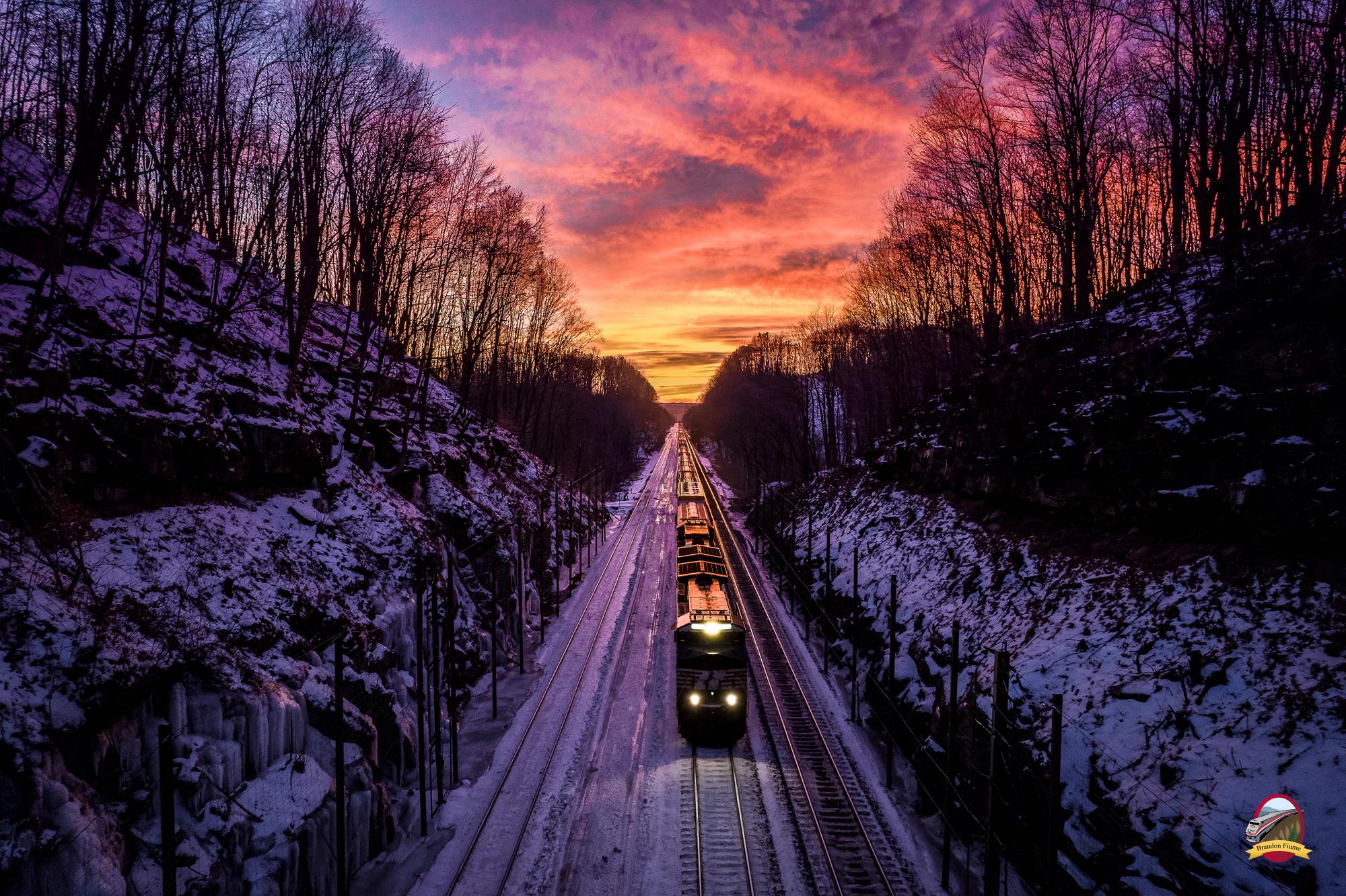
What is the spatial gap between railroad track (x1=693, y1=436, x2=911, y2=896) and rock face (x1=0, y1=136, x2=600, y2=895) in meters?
9.67

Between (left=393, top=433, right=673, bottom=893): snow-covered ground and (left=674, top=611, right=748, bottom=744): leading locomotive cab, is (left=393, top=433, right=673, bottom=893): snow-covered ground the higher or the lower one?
the lower one

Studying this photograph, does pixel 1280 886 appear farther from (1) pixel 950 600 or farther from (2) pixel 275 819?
(2) pixel 275 819

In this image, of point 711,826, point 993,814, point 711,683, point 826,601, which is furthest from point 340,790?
point 826,601

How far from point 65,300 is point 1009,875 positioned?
23994mm

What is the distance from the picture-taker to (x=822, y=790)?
15.1m

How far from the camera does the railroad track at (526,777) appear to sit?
12281 millimetres

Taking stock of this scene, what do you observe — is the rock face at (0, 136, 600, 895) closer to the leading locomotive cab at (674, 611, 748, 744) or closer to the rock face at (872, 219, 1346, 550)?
the leading locomotive cab at (674, 611, 748, 744)

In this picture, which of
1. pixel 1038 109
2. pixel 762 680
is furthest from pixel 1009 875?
pixel 1038 109

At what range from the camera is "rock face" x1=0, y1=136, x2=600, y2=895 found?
7.77 metres

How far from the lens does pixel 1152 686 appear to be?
10969mm

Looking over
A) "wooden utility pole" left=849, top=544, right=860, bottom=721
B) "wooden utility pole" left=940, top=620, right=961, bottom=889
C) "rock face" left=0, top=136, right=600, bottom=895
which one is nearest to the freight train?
"wooden utility pole" left=849, top=544, right=860, bottom=721

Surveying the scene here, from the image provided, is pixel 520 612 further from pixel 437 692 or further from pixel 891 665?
pixel 891 665

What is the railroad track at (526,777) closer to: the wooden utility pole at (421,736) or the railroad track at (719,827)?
the wooden utility pole at (421,736)

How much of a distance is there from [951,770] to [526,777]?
35.2 ft
